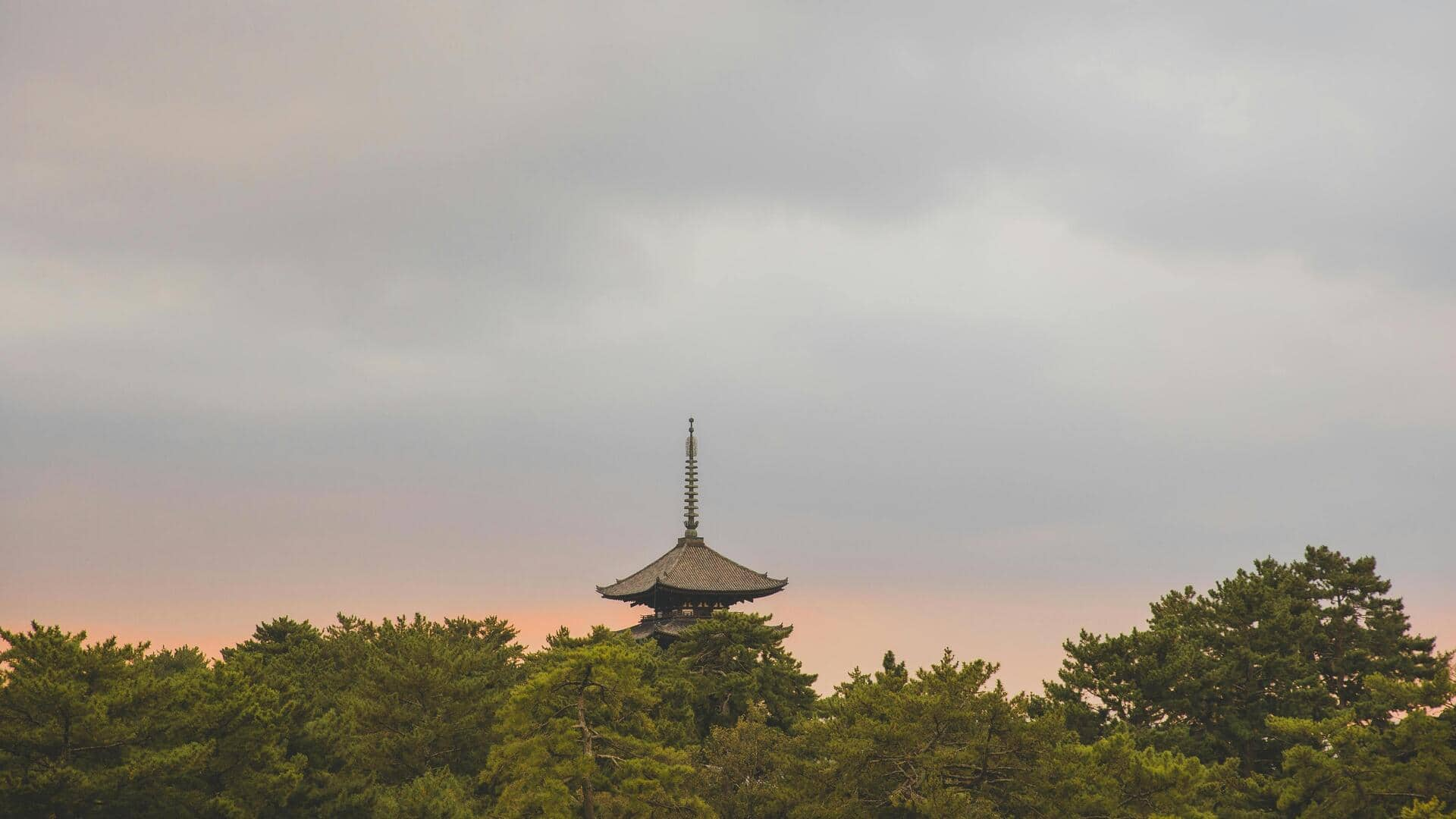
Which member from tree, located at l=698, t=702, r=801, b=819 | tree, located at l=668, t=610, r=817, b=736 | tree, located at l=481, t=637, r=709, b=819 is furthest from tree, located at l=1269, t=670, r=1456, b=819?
tree, located at l=668, t=610, r=817, b=736

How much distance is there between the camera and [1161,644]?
3362 centimetres

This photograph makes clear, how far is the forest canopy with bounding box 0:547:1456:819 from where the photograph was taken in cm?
2453

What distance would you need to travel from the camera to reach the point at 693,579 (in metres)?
58.0

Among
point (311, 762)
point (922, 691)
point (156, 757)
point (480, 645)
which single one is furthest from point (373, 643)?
point (922, 691)

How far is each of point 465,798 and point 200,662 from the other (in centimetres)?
2115

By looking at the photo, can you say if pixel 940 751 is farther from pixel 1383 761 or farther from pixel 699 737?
pixel 699 737

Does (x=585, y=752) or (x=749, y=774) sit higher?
(x=585, y=752)

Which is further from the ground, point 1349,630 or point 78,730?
point 1349,630

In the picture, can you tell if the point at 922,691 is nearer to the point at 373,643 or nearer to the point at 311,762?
the point at 311,762

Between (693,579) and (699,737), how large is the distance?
19.1 m

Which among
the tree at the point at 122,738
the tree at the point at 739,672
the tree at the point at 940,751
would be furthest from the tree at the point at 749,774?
the tree at the point at 122,738

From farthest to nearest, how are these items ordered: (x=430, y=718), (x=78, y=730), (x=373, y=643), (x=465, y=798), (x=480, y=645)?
(x=480, y=645) → (x=373, y=643) → (x=430, y=718) → (x=465, y=798) → (x=78, y=730)

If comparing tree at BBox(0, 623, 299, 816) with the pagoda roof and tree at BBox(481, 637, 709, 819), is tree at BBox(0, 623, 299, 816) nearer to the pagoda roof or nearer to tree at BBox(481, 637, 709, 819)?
tree at BBox(481, 637, 709, 819)

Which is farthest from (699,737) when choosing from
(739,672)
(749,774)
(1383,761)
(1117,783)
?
(1383,761)
